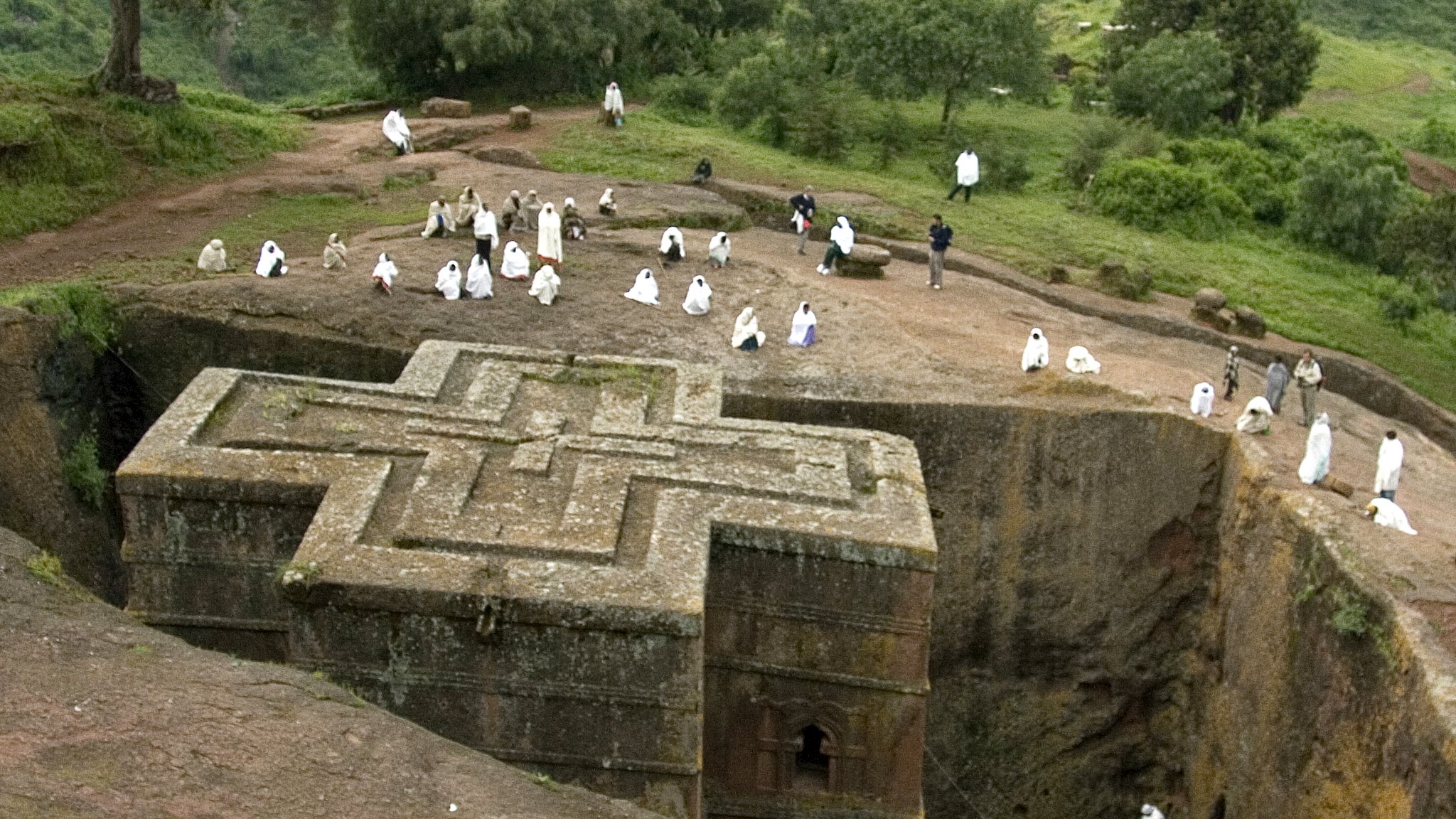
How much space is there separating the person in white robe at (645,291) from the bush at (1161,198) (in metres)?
9.99

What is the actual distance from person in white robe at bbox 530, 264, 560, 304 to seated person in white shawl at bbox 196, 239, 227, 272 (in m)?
3.37

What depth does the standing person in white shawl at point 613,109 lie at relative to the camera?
2327 cm

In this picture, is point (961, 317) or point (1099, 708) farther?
point (961, 317)

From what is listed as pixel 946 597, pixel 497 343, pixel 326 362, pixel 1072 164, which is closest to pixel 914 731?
pixel 946 597

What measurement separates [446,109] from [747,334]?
11.4 metres

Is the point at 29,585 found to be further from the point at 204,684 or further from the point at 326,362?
the point at 326,362

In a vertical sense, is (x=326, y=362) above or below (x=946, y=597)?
above

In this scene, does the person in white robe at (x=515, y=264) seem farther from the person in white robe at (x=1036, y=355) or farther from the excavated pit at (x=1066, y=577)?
the person in white robe at (x=1036, y=355)

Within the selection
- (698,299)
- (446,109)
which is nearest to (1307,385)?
(698,299)

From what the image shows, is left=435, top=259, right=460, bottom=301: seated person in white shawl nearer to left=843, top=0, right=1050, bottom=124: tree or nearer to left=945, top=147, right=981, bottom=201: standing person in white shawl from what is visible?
left=945, top=147, right=981, bottom=201: standing person in white shawl

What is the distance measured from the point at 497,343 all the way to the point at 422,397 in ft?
8.32

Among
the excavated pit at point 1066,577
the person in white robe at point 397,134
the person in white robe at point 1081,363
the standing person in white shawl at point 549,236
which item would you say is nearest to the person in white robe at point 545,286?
the standing person in white shawl at point 549,236

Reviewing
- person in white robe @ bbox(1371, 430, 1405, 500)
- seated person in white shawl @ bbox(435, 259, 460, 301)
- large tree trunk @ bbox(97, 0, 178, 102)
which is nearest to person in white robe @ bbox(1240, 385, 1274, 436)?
person in white robe @ bbox(1371, 430, 1405, 500)

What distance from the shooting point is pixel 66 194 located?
696 inches
